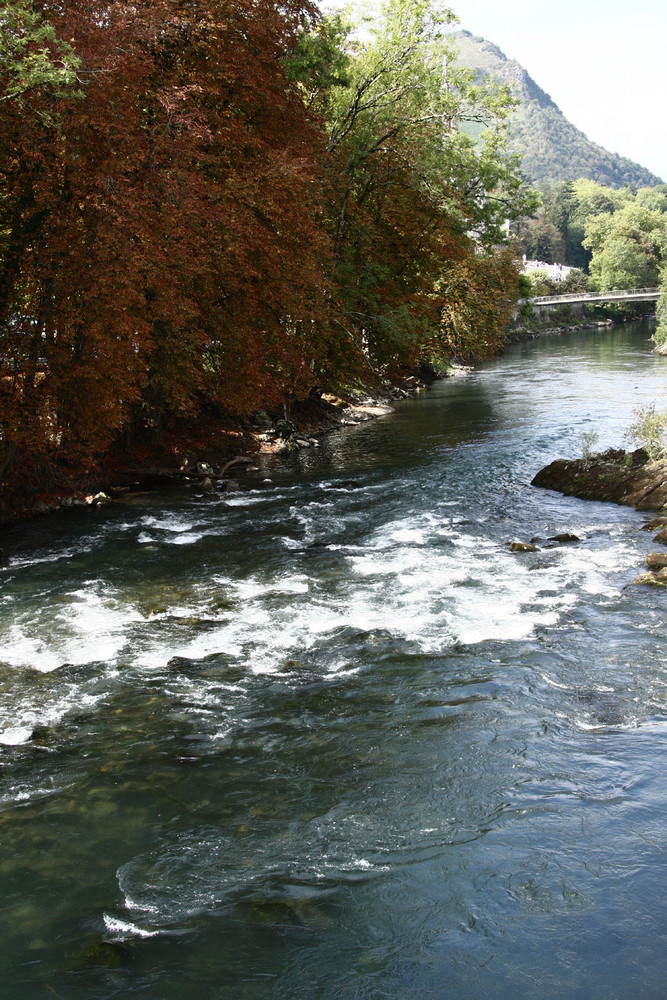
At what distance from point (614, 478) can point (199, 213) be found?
9.65 m

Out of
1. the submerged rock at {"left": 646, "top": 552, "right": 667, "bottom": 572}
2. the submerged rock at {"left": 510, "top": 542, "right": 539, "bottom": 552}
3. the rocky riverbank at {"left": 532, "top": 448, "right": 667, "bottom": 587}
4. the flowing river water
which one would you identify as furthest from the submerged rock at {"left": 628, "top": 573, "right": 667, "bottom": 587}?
the rocky riverbank at {"left": 532, "top": 448, "right": 667, "bottom": 587}

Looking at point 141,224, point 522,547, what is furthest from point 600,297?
point 522,547

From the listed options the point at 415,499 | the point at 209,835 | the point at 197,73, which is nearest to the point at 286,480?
the point at 415,499

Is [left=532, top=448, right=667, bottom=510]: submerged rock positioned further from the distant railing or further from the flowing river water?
the distant railing

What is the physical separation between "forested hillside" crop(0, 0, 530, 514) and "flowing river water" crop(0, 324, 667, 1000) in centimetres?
410

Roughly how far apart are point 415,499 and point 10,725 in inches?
411

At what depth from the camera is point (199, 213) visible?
1553cm

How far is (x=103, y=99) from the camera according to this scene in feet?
45.6

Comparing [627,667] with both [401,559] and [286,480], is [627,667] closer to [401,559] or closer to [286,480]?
[401,559]

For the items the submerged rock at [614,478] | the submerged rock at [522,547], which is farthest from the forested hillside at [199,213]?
the submerged rock at [522,547]

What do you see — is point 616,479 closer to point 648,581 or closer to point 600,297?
point 648,581

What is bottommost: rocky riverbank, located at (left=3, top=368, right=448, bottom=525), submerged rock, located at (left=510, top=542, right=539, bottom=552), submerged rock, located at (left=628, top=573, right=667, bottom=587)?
submerged rock, located at (left=628, top=573, right=667, bottom=587)

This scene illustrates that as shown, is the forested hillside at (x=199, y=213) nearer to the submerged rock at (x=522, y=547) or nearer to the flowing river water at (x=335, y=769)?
the flowing river water at (x=335, y=769)

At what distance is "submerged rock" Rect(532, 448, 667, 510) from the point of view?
15234mm
